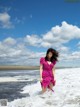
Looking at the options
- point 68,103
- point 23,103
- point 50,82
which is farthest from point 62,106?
point 50,82

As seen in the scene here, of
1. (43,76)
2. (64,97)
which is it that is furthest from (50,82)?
(64,97)

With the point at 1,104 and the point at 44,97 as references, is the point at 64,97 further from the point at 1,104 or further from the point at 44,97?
the point at 1,104

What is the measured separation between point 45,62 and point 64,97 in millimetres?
1568

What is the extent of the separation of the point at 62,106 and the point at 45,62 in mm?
2702

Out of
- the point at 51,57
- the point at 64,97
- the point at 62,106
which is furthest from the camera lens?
the point at 51,57

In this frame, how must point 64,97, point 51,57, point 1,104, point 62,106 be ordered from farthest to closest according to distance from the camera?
point 51,57 < point 64,97 < point 1,104 < point 62,106

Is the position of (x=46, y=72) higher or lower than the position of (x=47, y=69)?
lower

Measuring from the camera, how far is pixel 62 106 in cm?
853

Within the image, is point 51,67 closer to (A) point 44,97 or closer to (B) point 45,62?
(B) point 45,62

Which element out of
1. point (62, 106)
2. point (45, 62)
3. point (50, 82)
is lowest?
point (62, 106)

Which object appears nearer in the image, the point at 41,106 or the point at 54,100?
the point at 41,106

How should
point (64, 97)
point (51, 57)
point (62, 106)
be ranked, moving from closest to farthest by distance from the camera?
point (62, 106) < point (64, 97) < point (51, 57)

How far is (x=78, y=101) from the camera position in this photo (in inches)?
362

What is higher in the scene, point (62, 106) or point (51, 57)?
point (51, 57)
